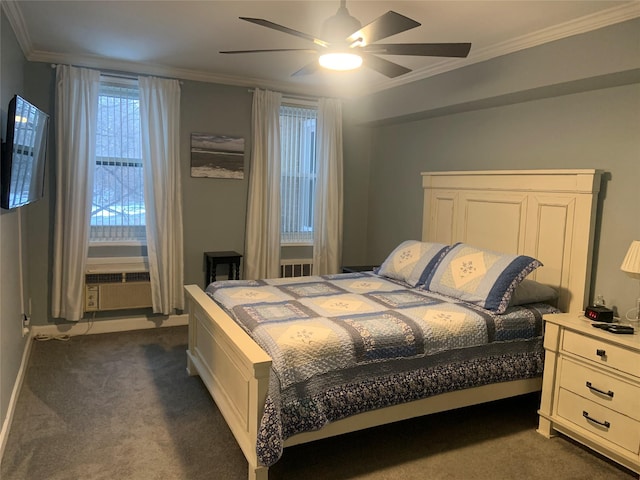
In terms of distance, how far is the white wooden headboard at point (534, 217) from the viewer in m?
3.06

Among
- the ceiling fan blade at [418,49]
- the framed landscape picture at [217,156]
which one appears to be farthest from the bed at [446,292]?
the framed landscape picture at [217,156]

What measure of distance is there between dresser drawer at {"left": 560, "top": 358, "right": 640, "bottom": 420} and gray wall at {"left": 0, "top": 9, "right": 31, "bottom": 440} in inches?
121

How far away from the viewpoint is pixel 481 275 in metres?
3.10

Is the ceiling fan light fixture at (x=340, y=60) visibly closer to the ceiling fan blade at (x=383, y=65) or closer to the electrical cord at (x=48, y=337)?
the ceiling fan blade at (x=383, y=65)

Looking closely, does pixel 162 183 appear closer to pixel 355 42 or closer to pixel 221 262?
pixel 221 262

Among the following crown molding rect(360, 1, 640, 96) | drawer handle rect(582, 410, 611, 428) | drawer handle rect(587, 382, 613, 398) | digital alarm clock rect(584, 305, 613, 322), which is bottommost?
drawer handle rect(582, 410, 611, 428)

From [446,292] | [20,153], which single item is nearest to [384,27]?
[446,292]

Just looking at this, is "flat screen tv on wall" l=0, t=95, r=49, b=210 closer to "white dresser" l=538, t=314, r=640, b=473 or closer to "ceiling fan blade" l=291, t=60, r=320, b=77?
"ceiling fan blade" l=291, t=60, r=320, b=77

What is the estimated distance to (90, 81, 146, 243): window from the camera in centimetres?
427

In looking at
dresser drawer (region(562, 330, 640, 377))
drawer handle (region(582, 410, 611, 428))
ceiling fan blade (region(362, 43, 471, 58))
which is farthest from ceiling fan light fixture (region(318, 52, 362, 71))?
drawer handle (region(582, 410, 611, 428))

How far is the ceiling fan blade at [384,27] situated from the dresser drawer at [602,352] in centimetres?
188

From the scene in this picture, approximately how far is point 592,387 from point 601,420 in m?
0.17

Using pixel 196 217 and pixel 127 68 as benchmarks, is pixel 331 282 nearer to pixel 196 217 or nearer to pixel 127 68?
pixel 196 217

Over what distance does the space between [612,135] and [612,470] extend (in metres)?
1.97
